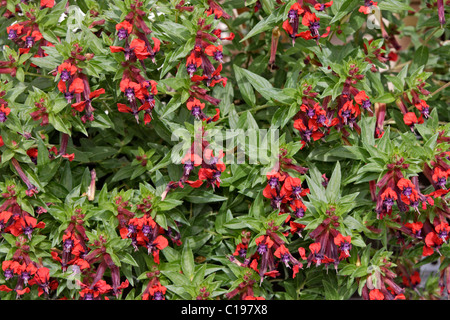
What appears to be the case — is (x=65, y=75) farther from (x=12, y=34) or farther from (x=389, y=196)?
(x=389, y=196)

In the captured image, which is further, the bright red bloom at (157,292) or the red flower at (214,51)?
the bright red bloom at (157,292)

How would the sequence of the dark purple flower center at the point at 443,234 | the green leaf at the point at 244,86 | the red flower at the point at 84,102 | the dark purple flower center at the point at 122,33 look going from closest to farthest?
the dark purple flower center at the point at 122,33 < the red flower at the point at 84,102 < the dark purple flower center at the point at 443,234 < the green leaf at the point at 244,86

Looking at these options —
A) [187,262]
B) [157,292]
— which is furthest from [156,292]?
[187,262]

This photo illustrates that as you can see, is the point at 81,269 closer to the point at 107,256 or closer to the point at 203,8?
→ the point at 107,256

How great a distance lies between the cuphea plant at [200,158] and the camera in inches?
68.1

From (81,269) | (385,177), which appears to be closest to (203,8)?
(385,177)

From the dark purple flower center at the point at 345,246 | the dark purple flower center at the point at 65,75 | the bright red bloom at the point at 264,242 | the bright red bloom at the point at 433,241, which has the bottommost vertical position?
the bright red bloom at the point at 433,241

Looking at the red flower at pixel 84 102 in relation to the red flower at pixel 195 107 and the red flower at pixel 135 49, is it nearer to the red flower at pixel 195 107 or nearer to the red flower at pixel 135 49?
the red flower at pixel 135 49

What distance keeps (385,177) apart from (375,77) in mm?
475

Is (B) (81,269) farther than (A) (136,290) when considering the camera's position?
No

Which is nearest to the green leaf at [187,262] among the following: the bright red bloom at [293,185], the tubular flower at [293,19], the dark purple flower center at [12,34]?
the bright red bloom at [293,185]

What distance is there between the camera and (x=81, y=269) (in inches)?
70.6

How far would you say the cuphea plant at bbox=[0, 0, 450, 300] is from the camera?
5.67ft

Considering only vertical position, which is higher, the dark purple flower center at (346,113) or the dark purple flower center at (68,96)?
the dark purple flower center at (68,96)
